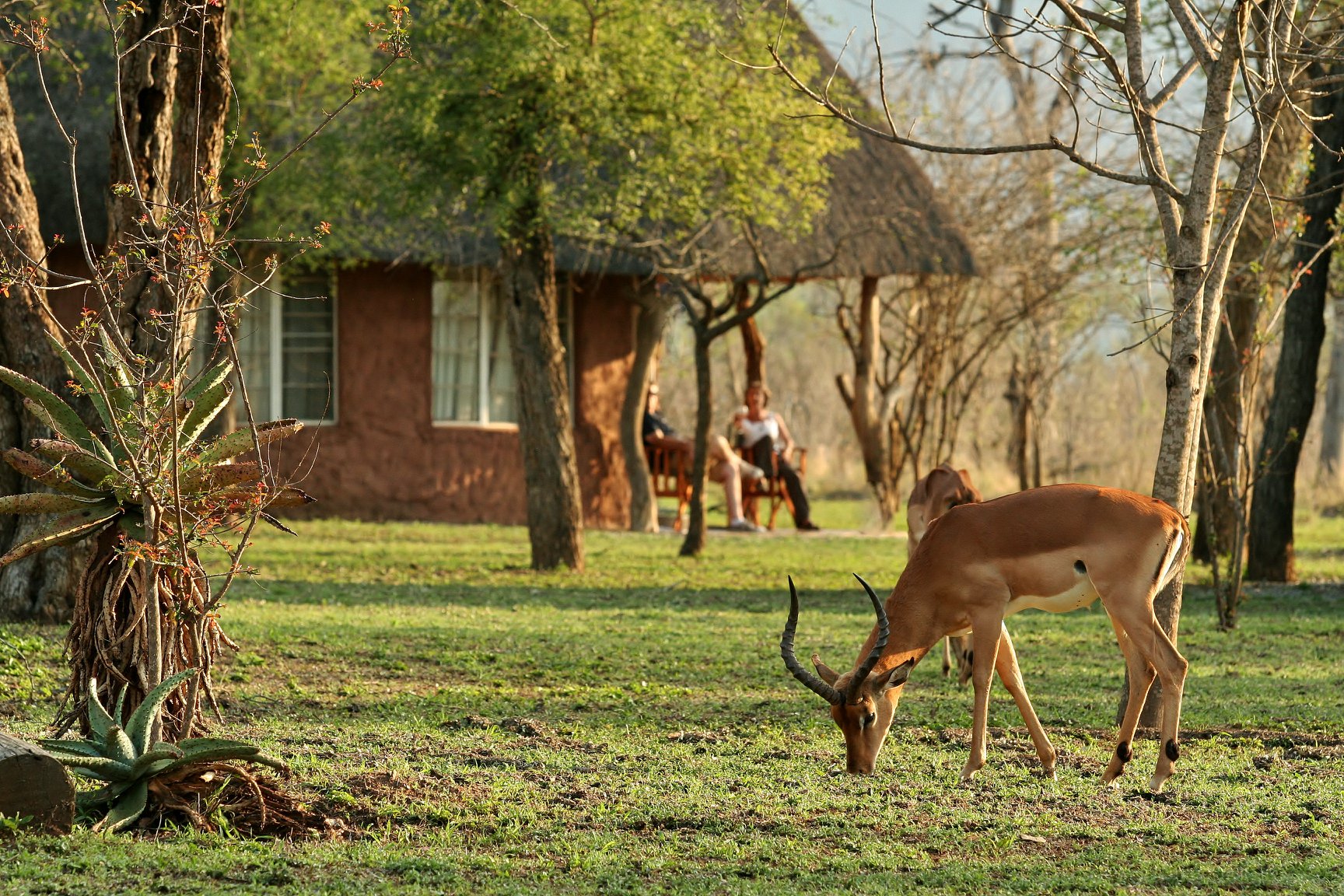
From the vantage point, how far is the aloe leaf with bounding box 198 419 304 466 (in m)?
5.50

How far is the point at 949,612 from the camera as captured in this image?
19.9 ft

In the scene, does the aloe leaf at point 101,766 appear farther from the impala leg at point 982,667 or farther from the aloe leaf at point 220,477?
the impala leg at point 982,667

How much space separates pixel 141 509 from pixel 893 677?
9.37ft

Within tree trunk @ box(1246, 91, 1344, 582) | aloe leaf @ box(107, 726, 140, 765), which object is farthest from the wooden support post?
tree trunk @ box(1246, 91, 1344, 582)

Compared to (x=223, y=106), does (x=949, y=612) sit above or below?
below

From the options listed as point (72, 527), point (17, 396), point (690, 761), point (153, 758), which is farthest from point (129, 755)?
point (17, 396)

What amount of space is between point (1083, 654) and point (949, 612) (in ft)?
13.2

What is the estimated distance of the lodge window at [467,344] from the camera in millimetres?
18984

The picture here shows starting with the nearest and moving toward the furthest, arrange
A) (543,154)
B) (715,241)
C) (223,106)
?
(223,106) → (543,154) → (715,241)

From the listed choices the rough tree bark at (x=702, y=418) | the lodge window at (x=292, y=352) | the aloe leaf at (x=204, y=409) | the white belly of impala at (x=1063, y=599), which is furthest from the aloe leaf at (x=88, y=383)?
the lodge window at (x=292, y=352)

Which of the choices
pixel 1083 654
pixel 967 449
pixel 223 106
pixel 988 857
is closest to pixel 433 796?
pixel 988 857

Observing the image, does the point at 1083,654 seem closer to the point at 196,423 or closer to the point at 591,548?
the point at 196,423

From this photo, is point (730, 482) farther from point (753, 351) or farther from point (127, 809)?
point (127, 809)

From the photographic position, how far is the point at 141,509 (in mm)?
5418
